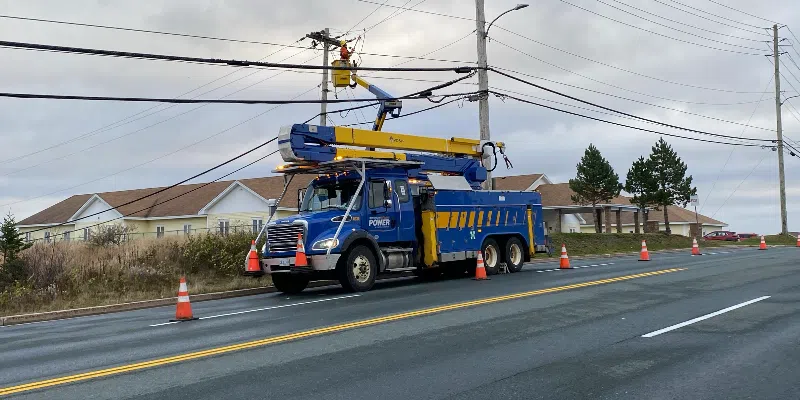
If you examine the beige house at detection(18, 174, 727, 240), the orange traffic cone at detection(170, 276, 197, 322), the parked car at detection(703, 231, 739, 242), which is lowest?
the parked car at detection(703, 231, 739, 242)

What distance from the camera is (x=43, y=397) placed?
655 cm

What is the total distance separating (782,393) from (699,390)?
75 centimetres

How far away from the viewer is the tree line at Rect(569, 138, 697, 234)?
51.5 metres

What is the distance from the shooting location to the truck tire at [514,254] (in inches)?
800

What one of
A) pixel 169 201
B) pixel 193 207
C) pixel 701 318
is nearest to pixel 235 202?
pixel 193 207

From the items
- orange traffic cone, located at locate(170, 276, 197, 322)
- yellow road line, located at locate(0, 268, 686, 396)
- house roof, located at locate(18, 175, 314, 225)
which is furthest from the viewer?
house roof, located at locate(18, 175, 314, 225)

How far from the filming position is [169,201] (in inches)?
2008

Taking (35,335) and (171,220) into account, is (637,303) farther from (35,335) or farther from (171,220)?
(171,220)

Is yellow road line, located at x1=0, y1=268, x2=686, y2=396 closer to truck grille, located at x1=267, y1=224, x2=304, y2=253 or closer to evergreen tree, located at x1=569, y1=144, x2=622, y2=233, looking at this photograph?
truck grille, located at x1=267, y1=224, x2=304, y2=253

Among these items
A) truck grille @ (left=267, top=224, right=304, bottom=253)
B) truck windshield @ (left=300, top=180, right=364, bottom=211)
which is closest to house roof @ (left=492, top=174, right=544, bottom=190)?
truck windshield @ (left=300, top=180, right=364, bottom=211)

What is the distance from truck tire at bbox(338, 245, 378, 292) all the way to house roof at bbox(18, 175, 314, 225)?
27.0 m

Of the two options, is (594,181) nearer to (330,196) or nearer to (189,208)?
(189,208)

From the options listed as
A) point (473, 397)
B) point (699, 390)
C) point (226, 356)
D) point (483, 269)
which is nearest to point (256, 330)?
point (226, 356)

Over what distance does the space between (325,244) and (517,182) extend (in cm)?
4401
